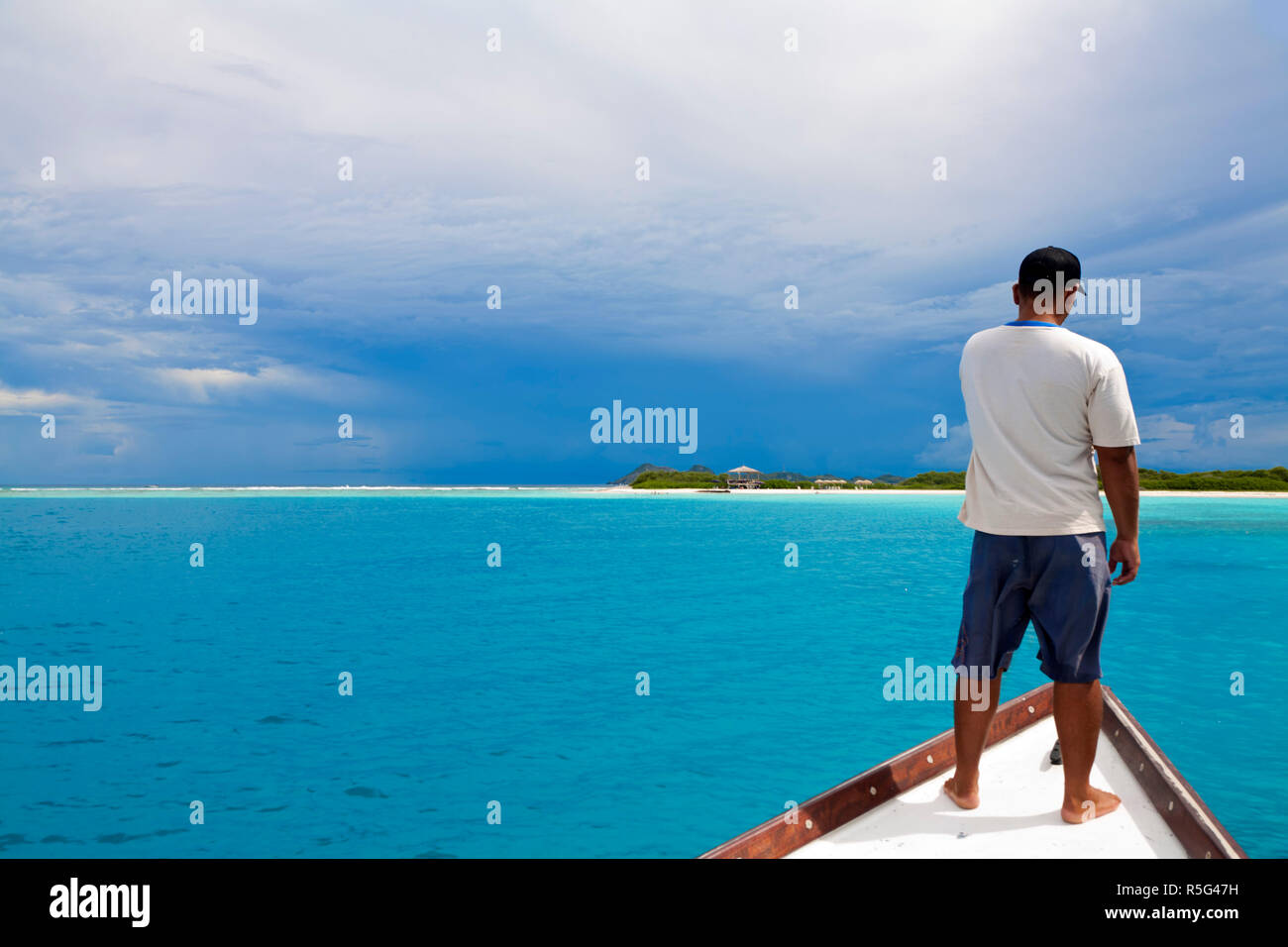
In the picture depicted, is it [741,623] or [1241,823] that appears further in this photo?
[741,623]

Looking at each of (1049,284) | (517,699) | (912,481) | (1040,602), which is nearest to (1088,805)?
(1040,602)

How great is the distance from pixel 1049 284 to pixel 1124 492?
1.00 meters

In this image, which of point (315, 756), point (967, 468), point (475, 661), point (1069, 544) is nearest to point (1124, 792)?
point (1069, 544)

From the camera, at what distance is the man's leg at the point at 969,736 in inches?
141

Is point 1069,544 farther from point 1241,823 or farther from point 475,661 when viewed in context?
point 475,661

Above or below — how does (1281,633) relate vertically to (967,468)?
below

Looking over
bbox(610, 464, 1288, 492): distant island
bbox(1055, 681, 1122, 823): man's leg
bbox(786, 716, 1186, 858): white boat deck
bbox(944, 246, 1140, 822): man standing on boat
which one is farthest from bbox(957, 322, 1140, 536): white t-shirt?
bbox(610, 464, 1288, 492): distant island

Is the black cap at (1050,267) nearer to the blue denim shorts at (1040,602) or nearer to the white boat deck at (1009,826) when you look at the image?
the blue denim shorts at (1040,602)

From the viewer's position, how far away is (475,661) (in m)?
12.1

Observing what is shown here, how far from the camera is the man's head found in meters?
3.45

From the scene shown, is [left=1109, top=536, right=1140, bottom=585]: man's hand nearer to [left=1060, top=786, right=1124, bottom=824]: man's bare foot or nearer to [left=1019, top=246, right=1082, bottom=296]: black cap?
[left=1060, top=786, right=1124, bottom=824]: man's bare foot

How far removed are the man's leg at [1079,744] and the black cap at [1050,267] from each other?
1830 mm
